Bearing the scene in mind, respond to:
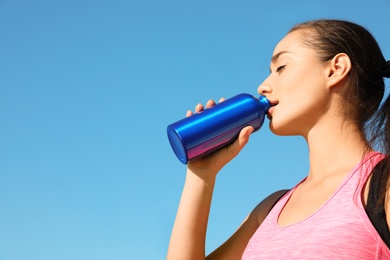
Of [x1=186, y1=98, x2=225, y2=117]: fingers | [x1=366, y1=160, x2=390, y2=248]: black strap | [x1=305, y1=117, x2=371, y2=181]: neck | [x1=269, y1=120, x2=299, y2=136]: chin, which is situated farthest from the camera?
[x1=186, y1=98, x2=225, y2=117]: fingers

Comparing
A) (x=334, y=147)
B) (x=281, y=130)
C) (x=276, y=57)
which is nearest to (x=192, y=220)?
(x=281, y=130)

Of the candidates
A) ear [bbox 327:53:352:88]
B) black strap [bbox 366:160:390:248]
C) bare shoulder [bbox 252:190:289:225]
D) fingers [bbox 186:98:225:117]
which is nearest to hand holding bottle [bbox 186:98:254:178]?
fingers [bbox 186:98:225:117]

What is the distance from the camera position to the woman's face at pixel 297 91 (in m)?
1.95

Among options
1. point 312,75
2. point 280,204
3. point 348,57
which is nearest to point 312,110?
→ point 312,75

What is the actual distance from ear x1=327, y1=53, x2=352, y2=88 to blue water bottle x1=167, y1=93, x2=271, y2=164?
0.26 metres

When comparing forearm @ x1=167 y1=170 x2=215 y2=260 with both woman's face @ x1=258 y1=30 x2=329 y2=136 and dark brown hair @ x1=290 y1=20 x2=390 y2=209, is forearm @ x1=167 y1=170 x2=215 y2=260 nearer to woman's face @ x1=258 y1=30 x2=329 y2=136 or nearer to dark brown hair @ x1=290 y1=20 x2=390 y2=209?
woman's face @ x1=258 y1=30 x2=329 y2=136

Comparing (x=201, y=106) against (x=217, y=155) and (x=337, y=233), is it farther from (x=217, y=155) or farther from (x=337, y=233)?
(x=337, y=233)

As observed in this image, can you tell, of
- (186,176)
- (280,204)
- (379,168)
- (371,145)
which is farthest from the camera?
(186,176)

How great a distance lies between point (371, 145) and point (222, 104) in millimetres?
599

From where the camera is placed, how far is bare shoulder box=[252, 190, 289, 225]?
2176 millimetres

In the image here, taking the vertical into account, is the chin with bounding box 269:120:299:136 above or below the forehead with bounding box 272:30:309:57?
below

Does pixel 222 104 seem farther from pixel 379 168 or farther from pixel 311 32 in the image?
pixel 379 168

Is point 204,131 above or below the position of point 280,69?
below

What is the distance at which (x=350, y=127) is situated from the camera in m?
1.95
